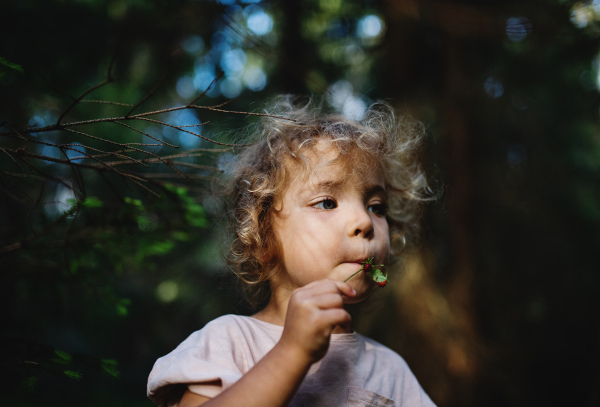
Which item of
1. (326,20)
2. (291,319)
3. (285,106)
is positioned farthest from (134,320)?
(291,319)

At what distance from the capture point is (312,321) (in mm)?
1062

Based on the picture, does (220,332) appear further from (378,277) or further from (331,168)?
(331,168)

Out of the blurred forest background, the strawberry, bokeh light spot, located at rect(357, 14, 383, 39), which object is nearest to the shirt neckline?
the strawberry

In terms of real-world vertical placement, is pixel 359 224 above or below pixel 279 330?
above

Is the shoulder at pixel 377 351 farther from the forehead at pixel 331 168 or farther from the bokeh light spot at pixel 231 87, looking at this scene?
the bokeh light spot at pixel 231 87

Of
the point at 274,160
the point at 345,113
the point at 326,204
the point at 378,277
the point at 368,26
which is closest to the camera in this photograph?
the point at 378,277

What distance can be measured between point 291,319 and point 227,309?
464cm

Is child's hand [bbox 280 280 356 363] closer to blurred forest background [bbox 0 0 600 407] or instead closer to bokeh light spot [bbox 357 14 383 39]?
blurred forest background [bbox 0 0 600 407]

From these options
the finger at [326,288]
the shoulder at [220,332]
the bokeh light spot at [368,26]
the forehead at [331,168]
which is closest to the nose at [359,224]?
the forehead at [331,168]

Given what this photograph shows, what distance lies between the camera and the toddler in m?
1.07

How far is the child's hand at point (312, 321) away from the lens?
3.47 feet

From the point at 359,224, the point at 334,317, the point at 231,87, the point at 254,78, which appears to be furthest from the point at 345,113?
the point at 254,78

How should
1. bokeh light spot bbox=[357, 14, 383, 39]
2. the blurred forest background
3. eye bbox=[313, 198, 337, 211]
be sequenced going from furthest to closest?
bokeh light spot bbox=[357, 14, 383, 39] < the blurred forest background < eye bbox=[313, 198, 337, 211]

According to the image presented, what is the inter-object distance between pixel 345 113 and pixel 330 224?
63cm
